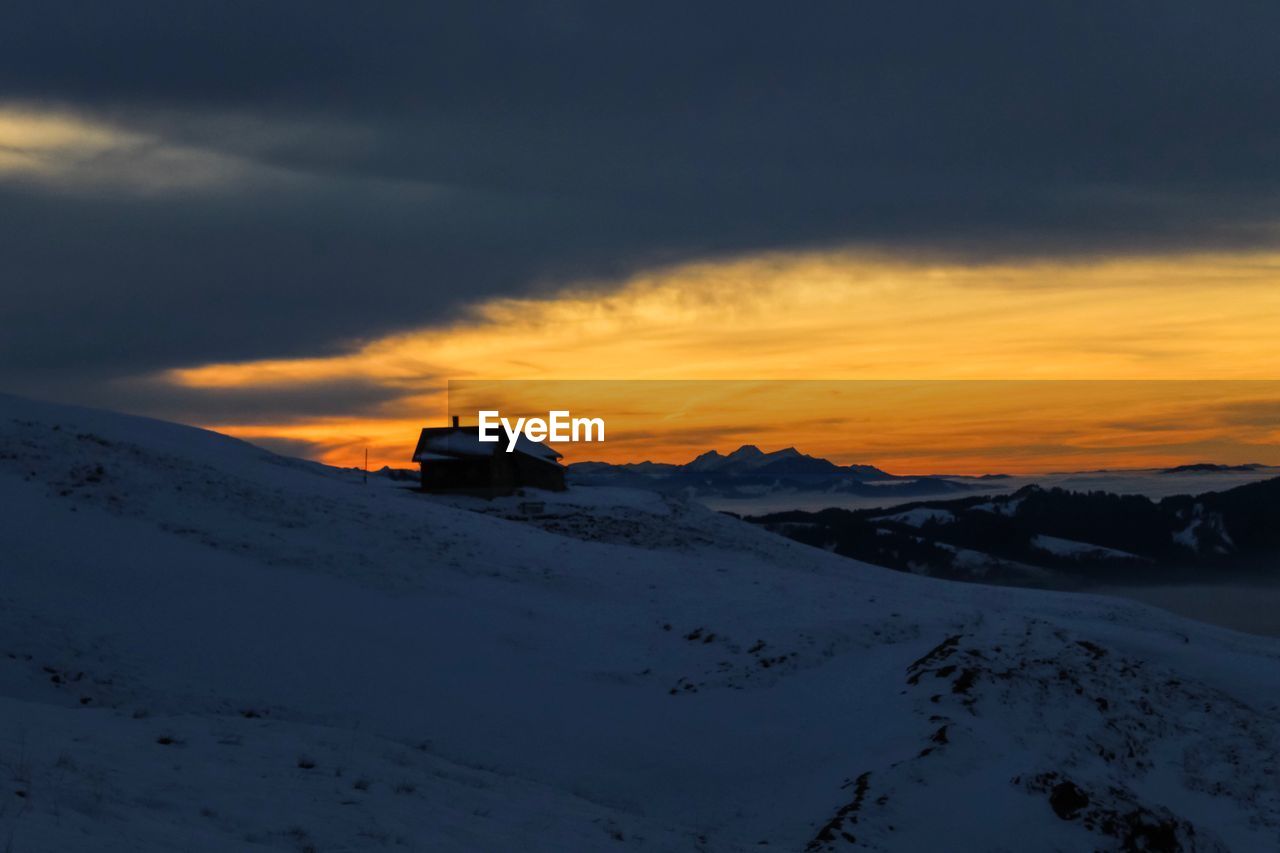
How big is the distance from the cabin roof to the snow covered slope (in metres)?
31.5

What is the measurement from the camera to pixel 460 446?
65000 millimetres

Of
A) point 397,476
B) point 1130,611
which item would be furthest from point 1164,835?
→ point 397,476

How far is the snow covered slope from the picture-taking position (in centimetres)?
1200

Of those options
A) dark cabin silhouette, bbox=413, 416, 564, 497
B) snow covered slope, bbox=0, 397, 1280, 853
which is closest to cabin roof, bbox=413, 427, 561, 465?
dark cabin silhouette, bbox=413, 416, 564, 497

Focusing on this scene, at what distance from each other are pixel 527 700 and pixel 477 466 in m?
44.4

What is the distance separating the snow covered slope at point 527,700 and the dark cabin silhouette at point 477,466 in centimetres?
3129

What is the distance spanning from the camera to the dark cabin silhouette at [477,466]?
64.2 metres

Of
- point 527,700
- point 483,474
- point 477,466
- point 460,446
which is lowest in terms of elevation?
point 527,700

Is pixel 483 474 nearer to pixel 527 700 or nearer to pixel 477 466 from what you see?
pixel 477 466

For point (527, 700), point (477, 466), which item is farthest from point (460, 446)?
point (527, 700)

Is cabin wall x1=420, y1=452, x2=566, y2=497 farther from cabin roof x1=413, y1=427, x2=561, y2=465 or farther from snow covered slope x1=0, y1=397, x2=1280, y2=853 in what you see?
snow covered slope x1=0, y1=397, x2=1280, y2=853

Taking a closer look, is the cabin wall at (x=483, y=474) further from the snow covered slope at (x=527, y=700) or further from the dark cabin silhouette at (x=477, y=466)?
the snow covered slope at (x=527, y=700)

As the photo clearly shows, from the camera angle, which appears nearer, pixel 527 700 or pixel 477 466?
pixel 527 700

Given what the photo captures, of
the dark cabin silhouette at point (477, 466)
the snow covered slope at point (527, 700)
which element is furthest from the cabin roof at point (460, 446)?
the snow covered slope at point (527, 700)
